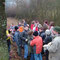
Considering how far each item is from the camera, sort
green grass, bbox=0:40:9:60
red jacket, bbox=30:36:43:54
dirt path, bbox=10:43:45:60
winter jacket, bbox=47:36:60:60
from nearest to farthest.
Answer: winter jacket, bbox=47:36:60:60 < green grass, bbox=0:40:9:60 < red jacket, bbox=30:36:43:54 < dirt path, bbox=10:43:45:60

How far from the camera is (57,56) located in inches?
181

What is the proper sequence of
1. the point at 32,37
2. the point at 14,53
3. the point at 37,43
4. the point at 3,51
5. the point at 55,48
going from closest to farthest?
the point at 55,48 → the point at 3,51 → the point at 37,43 → the point at 32,37 → the point at 14,53

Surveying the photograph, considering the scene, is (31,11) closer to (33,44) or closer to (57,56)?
(33,44)

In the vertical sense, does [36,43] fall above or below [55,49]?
below

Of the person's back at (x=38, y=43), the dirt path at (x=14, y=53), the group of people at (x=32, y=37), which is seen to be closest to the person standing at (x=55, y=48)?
the group of people at (x=32, y=37)

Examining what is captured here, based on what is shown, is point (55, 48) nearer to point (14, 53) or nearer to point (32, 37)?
point (32, 37)

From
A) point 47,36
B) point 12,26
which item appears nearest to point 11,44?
point 12,26

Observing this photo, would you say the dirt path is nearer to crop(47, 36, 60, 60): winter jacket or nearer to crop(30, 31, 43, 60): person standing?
crop(30, 31, 43, 60): person standing

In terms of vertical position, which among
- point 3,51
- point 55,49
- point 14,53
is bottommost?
point 14,53

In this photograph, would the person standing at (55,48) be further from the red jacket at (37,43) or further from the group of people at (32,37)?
the red jacket at (37,43)

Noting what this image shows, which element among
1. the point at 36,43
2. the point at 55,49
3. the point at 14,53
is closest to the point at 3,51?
the point at 36,43

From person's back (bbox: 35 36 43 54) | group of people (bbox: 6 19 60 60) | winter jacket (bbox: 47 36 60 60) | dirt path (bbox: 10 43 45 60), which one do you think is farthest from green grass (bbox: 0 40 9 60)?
winter jacket (bbox: 47 36 60 60)

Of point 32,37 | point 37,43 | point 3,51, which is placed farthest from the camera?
point 32,37

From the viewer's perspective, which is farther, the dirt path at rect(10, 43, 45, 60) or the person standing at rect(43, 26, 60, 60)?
the dirt path at rect(10, 43, 45, 60)
